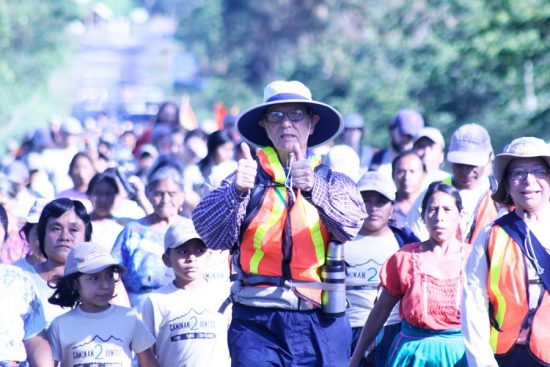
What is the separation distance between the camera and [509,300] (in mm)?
7102

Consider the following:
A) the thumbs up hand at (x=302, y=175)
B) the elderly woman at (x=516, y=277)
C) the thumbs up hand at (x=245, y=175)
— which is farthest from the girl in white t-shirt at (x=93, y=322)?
the elderly woman at (x=516, y=277)

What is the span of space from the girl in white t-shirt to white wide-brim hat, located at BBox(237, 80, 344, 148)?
143 cm

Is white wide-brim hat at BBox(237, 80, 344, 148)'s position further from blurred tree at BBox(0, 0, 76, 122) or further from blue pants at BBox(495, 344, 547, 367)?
blurred tree at BBox(0, 0, 76, 122)

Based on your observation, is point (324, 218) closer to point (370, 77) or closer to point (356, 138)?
point (356, 138)

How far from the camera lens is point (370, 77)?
123 feet

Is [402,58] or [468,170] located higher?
[402,58]

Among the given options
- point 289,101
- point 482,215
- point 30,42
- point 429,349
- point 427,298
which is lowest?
point 429,349

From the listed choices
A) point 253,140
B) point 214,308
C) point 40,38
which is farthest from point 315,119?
point 40,38

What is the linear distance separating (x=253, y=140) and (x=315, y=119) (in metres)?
0.36

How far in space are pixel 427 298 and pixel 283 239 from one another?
1717 millimetres

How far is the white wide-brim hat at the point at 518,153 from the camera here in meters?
7.21

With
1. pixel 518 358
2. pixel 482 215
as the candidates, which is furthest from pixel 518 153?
pixel 482 215

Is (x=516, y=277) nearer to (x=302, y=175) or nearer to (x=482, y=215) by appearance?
(x=302, y=175)

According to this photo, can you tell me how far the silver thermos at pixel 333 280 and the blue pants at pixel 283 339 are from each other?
0.23 feet
